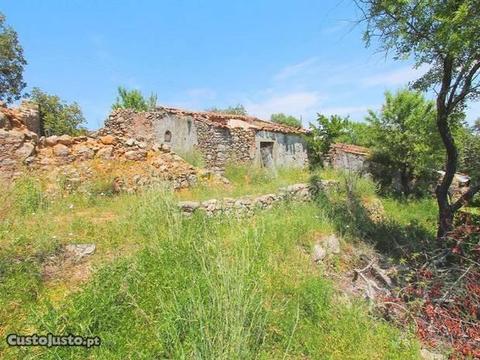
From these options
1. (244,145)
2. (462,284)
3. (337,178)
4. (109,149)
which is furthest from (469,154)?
(109,149)

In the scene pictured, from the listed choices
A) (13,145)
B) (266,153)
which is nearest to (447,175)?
(266,153)

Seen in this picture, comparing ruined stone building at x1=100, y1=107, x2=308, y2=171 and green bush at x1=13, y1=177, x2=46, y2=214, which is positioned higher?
ruined stone building at x1=100, y1=107, x2=308, y2=171

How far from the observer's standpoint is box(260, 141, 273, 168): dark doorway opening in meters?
13.9

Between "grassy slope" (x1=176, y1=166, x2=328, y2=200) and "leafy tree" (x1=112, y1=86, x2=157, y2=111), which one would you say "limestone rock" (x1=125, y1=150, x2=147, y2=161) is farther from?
"leafy tree" (x1=112, y1=86, x2=157, y2=111)

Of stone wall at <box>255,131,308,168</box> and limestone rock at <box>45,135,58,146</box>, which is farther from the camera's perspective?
stone wall at <box>255,131,308,168</box>

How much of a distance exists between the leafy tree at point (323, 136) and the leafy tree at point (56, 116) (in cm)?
1214

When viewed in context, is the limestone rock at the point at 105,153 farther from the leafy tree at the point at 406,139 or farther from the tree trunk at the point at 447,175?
the leafy tree at the point at 406,139

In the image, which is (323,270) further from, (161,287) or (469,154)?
(469,154)

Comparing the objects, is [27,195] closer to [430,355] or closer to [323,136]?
[430,355]

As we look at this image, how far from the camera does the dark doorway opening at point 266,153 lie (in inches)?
547

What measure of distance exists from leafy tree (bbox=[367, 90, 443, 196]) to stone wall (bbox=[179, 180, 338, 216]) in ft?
15.2

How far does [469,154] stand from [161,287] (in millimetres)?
14719

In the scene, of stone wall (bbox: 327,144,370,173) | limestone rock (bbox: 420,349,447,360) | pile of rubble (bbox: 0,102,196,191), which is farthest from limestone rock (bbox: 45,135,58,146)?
stone wall (bbox: 327,144,370,173)

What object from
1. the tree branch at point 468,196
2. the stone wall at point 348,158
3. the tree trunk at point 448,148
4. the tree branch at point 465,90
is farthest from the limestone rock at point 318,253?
the stone wall at point 348,158
